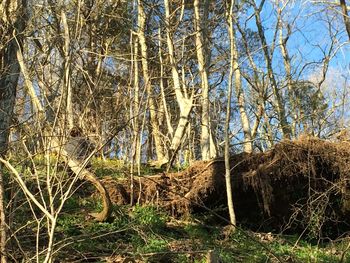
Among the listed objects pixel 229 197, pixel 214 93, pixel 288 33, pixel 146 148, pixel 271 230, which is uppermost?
pixel 288 33

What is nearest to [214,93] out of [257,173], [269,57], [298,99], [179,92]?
[269,57]

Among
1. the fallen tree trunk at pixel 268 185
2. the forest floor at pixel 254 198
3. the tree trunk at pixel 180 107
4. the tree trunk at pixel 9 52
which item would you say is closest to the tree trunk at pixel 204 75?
the tree trunk at pixel 180 107

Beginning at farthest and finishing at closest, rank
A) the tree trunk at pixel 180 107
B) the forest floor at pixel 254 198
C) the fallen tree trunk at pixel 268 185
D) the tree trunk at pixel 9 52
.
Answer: the tree trunk at pixel 180 107
the fallen tree trunk at pixel 268 185
the forest floor at pixel 254 198
the tree trunk at pixel 9 52

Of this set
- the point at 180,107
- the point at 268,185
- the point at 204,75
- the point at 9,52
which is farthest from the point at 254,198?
the point at 9,52

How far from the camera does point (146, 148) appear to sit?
19844mm

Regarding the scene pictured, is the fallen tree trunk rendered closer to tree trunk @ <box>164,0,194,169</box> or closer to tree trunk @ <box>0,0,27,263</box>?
tree trunk @ <box>164,0,194,169</box>

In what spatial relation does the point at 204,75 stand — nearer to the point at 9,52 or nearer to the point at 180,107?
the point at 180,107

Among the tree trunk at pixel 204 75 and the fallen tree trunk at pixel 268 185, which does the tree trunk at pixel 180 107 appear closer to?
the tree trunk at pixel 204 75

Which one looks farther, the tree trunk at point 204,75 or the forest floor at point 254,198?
the tree trunk at point 204,75

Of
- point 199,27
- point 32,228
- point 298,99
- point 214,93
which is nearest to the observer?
point 32,228

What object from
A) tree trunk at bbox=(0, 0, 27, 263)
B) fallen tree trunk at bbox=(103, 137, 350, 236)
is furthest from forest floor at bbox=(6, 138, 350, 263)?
tree trunk at bbox=(0, 0, 27, 263)

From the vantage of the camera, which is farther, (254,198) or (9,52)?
(254,198)

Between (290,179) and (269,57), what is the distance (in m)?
8.66

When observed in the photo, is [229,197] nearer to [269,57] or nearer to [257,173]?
[257,173]
